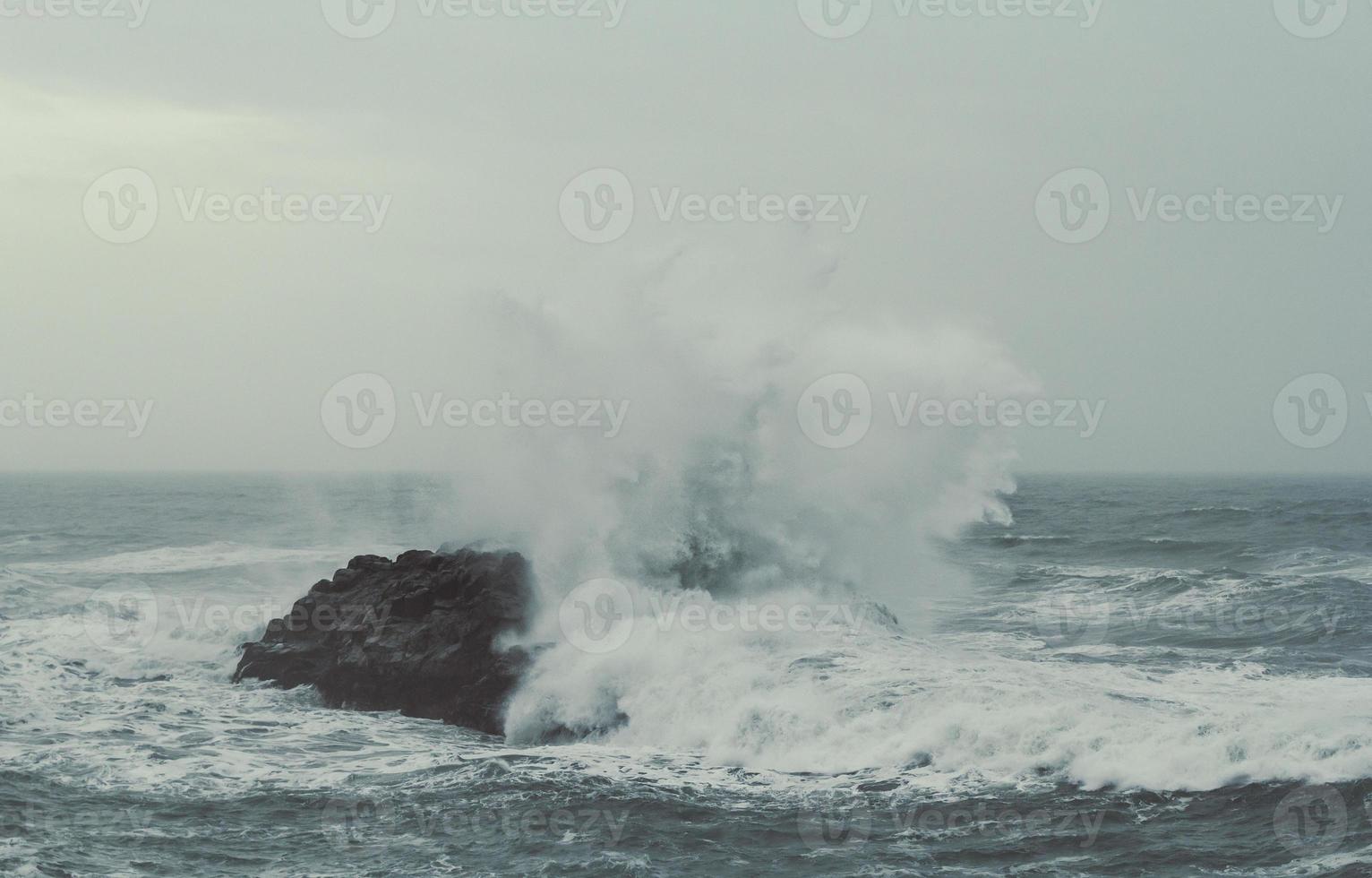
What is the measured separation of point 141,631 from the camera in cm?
2083

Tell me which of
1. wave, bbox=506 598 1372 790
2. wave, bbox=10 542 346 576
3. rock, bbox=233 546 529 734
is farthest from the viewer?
wave, bbox=10 542 346 576

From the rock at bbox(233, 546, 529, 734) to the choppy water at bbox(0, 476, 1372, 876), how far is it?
1.68ft

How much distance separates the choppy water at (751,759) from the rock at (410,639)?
51 cm

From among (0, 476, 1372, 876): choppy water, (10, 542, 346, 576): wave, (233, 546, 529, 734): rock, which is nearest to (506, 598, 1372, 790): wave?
(0, 476, 1372, 876): choppy water

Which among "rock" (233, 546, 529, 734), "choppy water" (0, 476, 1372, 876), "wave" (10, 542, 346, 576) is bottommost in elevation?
"choppy water" (0, 476, 1372, 876)

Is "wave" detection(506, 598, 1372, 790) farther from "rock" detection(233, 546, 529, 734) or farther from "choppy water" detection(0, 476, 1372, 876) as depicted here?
"rock" detection(233, 546, 529, 734)

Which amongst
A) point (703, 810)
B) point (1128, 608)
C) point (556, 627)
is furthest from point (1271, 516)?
point (703, 810)

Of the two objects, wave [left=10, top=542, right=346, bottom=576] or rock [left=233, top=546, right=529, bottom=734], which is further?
wave [left=10, top=542, right=346, bottom=576]

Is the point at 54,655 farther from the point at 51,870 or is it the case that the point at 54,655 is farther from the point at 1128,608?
the point at 1128,608

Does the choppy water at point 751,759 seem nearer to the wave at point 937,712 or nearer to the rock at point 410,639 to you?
the wave at point 937,712

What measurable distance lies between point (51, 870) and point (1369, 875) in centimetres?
1107

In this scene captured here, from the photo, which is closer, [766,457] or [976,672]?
[976,672]

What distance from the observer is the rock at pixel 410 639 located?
15727 mm

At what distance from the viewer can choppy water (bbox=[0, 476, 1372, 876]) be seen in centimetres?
1052
